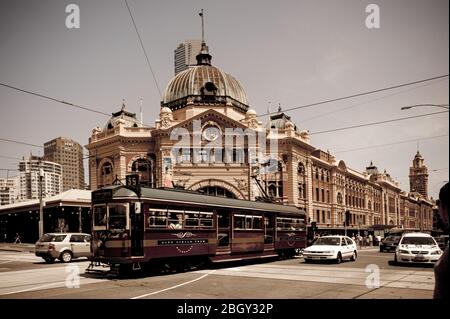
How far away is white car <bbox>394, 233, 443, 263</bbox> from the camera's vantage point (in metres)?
19.3

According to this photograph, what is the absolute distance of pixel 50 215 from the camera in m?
53.4

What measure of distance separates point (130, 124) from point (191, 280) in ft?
175

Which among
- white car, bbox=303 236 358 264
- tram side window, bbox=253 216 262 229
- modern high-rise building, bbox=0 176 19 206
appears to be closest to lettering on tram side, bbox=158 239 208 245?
tram side window, bbox=253 216 262 229

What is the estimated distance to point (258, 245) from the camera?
72.1ft

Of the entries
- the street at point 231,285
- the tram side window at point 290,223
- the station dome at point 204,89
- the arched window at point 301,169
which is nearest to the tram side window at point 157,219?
the street at point 231,285

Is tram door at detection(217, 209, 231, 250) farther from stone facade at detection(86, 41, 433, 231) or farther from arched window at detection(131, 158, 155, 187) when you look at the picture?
arched window at detection(131, 158, 155, 187)

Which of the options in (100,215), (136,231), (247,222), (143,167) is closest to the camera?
(136,231)

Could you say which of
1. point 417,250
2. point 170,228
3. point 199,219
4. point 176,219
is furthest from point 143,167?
point 417,250

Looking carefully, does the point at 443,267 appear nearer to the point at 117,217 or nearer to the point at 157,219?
the point at 117,217

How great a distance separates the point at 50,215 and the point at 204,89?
25529mm

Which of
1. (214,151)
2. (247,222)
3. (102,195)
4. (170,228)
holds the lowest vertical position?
(247,222)

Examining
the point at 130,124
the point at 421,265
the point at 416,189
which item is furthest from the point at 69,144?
the point at 416,189
